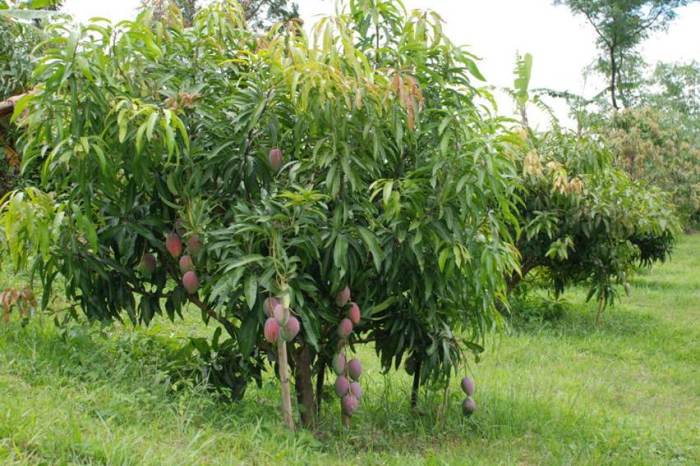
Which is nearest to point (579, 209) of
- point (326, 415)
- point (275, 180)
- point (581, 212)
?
point (581, 212)

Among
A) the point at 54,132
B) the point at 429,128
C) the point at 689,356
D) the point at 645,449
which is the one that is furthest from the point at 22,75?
the point at 689,356

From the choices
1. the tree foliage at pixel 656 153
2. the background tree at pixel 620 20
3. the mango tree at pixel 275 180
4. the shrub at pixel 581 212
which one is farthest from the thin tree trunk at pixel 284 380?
the background tree at pixel 620 20

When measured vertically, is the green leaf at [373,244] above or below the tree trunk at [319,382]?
above

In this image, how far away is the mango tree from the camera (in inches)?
143

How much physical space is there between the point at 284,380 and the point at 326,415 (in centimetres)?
96

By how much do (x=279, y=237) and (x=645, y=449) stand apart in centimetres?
248

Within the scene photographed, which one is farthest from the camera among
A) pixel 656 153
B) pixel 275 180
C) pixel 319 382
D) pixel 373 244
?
pixel 656 153

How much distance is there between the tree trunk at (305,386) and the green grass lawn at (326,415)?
0.10 meters

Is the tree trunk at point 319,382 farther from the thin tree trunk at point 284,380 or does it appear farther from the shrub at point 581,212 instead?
Answer: the shrub at point 581,212

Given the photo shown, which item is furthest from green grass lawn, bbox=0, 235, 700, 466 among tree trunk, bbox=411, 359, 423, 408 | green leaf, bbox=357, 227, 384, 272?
green leaf, bbox=357, 227, 384, 272

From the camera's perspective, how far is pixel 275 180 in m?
4.08

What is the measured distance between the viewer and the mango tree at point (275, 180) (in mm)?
3635

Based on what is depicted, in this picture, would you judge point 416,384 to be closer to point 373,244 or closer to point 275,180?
point 373,244

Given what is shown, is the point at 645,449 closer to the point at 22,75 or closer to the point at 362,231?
the point at 362,231
